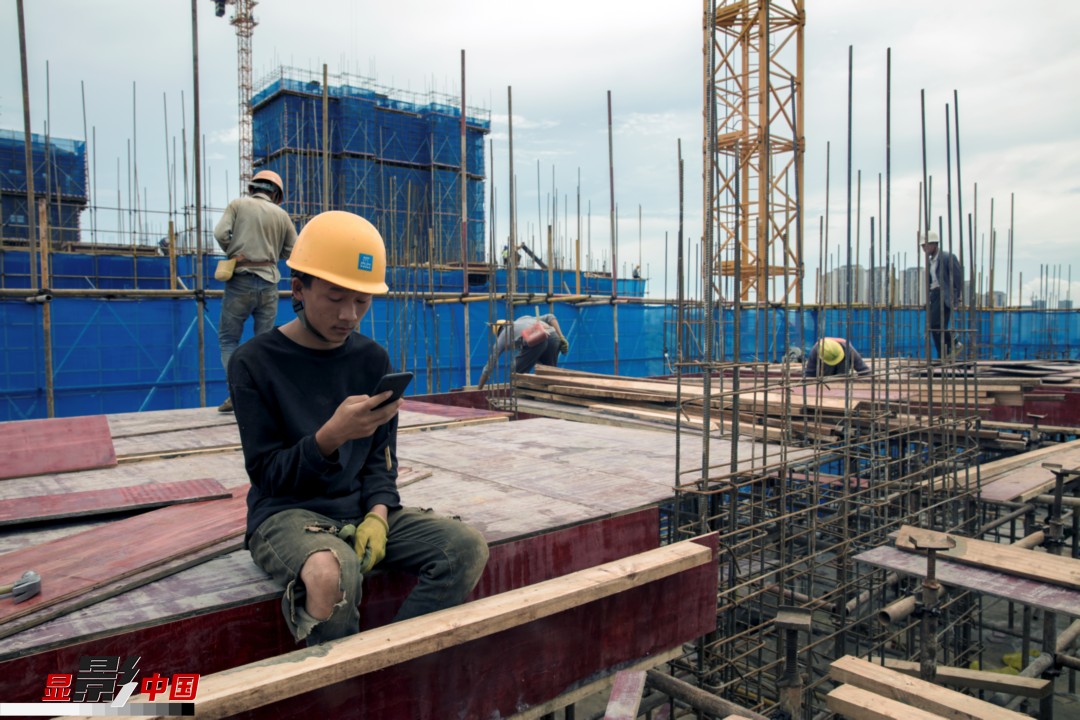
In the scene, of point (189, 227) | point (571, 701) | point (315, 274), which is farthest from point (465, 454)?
point (189, 227)

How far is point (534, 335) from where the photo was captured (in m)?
10.5

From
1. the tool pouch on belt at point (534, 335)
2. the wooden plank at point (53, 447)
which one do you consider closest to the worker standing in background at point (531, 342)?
the tool pouch on belt at point (534, 335)

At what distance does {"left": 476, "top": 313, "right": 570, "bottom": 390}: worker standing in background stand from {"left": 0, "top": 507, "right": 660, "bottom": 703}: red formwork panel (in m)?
6.91

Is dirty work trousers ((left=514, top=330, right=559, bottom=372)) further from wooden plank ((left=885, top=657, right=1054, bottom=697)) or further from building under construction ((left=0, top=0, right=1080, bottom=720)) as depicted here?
wooden plank ((left=885, top=657, right=1054, bottom=697))

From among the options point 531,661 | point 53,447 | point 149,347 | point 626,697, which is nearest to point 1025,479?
point 626,697

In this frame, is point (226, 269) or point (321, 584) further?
point (226, 269)

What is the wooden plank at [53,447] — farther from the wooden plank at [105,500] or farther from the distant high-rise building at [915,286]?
the distant high-rise building at [915,286]

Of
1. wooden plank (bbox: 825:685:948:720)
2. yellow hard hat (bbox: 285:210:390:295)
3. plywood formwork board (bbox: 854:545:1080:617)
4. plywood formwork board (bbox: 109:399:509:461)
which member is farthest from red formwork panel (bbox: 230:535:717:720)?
plywood formwork board (bbox: 109:399:509:461)

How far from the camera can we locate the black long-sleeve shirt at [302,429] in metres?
2.57

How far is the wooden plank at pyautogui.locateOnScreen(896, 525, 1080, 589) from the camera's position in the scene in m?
3.60

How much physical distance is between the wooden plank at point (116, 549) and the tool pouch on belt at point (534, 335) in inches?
282

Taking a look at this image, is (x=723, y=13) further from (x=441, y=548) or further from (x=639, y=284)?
(x=441, y=548)

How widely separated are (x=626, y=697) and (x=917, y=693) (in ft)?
4.23

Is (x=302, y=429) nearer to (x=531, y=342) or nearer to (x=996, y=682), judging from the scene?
(x=996, y=682)
